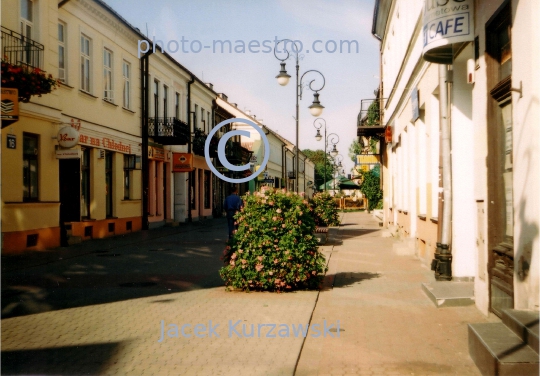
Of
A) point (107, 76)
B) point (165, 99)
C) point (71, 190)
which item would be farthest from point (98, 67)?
point (165, 99)

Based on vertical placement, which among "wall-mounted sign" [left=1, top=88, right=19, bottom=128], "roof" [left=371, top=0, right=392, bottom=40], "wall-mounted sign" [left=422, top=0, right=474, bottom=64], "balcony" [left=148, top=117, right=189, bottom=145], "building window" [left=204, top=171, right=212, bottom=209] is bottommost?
"building window" [left=204, top=171, right=212, bottom=209]

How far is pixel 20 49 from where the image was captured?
15.6m

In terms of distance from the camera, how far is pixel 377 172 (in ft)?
123

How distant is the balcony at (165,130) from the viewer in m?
27.8

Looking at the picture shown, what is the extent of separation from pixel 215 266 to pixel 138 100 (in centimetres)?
1467

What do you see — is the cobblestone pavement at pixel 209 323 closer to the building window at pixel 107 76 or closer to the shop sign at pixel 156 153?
the building window at pixel 107 76

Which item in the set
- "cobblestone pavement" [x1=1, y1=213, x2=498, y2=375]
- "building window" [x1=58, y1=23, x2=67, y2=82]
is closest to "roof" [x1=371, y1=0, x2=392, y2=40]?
"building window" [x1=58, y1=23, x2=67, y2=82]

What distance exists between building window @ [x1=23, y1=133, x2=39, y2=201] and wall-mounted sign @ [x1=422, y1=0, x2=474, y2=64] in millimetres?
11653

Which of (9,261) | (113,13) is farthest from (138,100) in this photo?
(9,261)

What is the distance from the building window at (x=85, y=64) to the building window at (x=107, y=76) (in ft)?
4.21

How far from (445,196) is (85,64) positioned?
14.7 m

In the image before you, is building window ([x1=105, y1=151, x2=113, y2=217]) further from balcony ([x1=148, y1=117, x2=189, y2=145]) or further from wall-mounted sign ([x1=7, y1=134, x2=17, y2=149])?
wall-mounted sign ([x1=7, y1=134, x2=17, y2=149])

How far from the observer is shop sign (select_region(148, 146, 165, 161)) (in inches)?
1091

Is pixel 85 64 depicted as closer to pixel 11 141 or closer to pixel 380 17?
pixel 11 141
